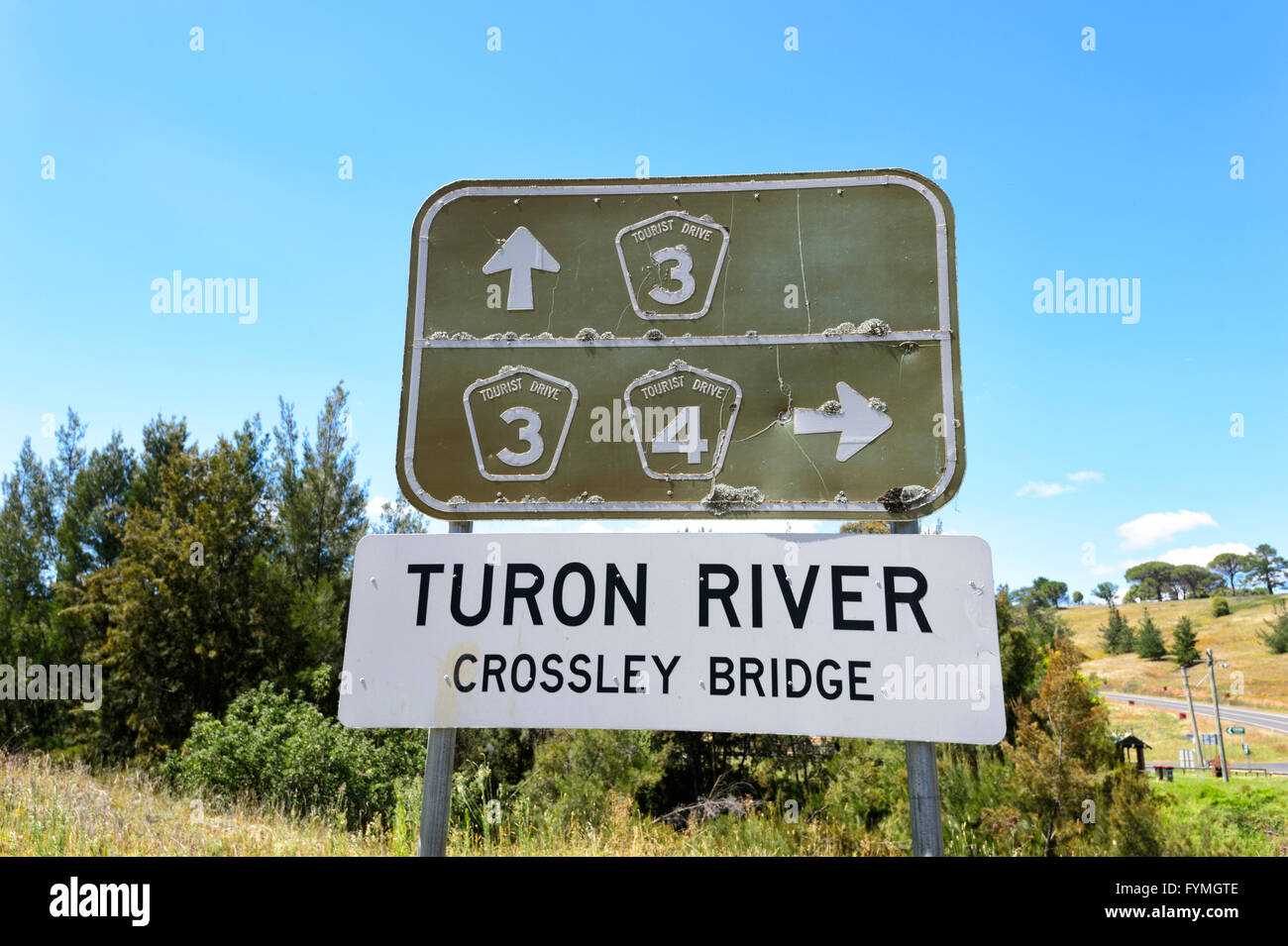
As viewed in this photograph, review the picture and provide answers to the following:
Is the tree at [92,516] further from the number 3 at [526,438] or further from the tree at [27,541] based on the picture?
the number 3 at [526,438]

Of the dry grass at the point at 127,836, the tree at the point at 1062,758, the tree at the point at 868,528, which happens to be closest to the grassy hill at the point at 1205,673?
the tree at the point at 1062,758

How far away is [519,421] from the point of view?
3.14m

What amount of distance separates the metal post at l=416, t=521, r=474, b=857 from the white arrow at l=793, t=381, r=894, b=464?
6.30ft

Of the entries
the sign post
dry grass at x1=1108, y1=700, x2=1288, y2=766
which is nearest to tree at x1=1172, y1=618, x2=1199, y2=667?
dry grass at x1=1108, y1=700, x2=1288, y2=766

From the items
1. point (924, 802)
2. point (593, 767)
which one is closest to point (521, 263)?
point (924, 802)

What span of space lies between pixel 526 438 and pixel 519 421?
0.28 feet

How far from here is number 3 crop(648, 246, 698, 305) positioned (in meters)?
3.19

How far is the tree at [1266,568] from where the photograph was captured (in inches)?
4596

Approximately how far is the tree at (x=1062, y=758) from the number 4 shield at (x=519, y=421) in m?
17.7

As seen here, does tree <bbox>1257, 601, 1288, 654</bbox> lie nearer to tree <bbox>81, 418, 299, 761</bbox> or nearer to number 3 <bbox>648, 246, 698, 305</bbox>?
tree <bbox>81, 418, 299, 761</bbox>

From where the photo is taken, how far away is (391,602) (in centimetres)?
295

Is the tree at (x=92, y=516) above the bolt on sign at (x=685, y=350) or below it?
above
